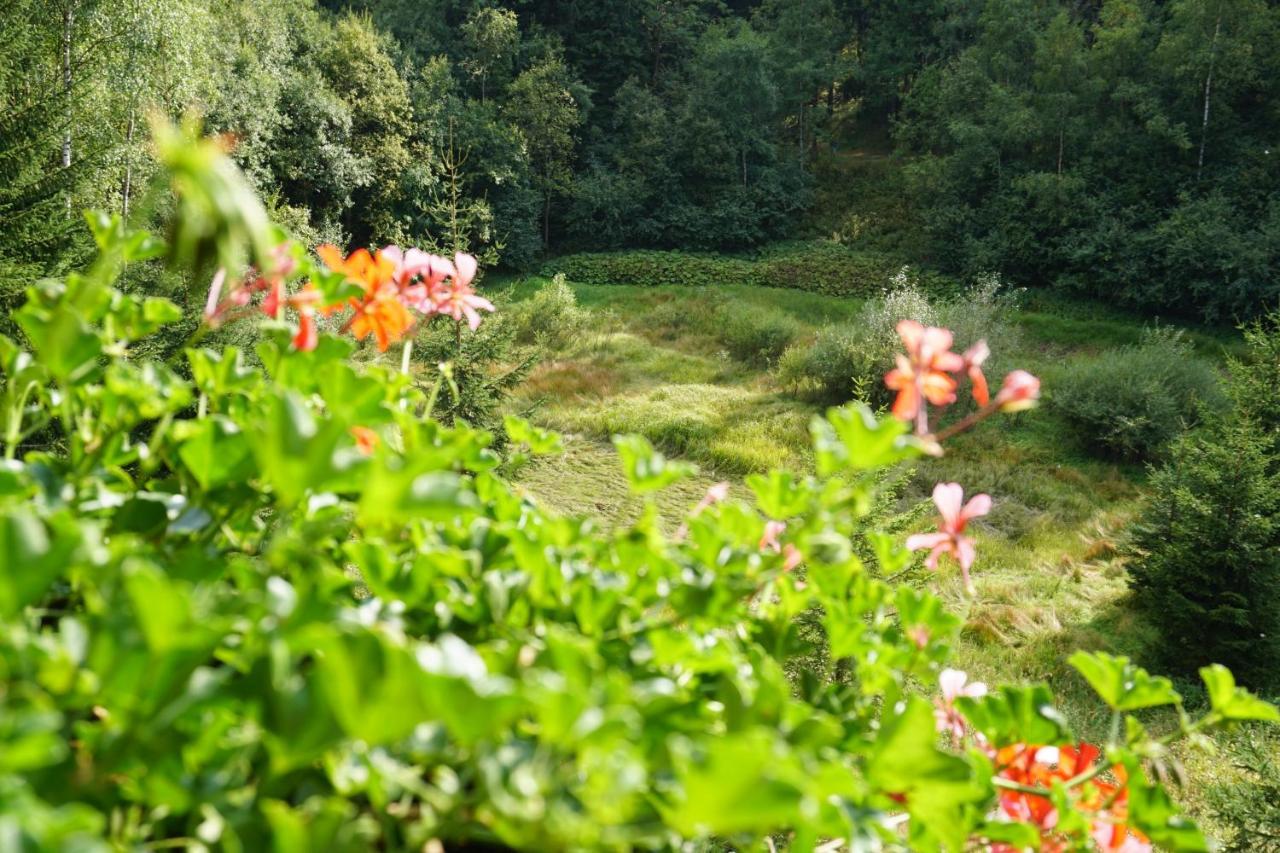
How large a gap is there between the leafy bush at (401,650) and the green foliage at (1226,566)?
437cm

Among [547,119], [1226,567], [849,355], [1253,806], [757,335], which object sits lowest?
[757,335]

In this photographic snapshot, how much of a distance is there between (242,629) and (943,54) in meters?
22.2

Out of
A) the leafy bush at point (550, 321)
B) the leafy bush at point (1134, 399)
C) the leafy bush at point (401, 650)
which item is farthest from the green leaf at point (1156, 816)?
the leafy bush at point (550, 321)

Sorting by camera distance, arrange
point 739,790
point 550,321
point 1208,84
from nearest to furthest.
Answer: point 739,790 → point 550,321 → point 1208,84

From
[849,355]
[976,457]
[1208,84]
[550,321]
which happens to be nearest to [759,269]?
[550,321]

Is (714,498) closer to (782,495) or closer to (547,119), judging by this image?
(782,495)

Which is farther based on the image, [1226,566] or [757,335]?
[757,335]

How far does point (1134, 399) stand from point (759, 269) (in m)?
9.08

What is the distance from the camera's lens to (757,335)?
11.1m

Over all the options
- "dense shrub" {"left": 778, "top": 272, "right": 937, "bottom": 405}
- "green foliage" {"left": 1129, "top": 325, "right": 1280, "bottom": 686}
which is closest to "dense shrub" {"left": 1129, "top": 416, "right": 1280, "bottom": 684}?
"green foliage" {"left": 1129, "top": 325, "right": 1280, "bottom": 686}

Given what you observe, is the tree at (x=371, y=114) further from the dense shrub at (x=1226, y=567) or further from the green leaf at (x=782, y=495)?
the green leaf at (x=782, y=495)

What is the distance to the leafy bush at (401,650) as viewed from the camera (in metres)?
0.25

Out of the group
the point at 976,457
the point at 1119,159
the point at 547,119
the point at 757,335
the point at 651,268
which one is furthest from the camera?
the point at 547,119

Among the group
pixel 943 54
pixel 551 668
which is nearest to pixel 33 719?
pixel 551 668
